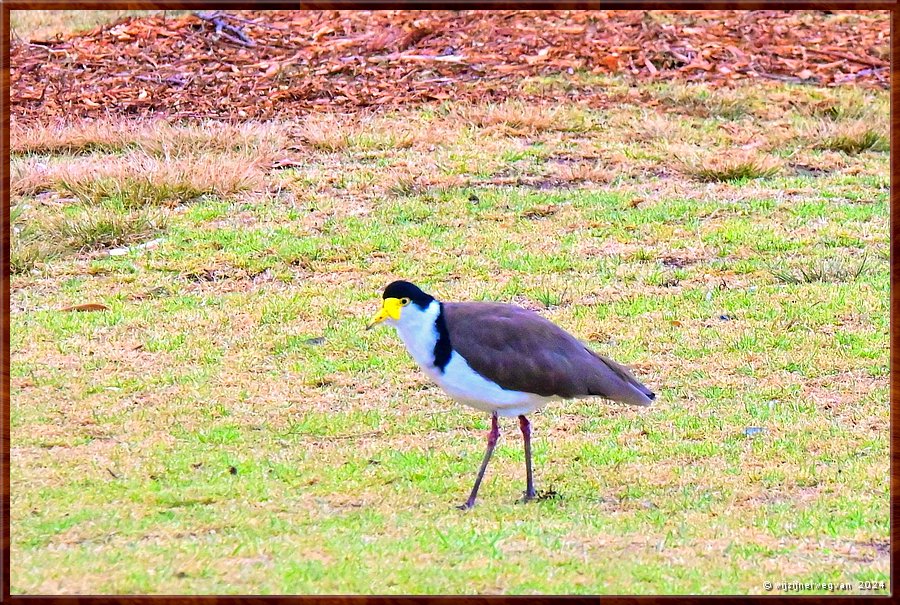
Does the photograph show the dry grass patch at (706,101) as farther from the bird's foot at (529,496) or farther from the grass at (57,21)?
the bird's foot at (529,496)

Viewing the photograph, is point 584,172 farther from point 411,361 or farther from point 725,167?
point 411,361

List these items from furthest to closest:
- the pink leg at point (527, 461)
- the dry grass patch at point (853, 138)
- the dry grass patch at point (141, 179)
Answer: the dry grass patch at point (853, 138), the dry grass patch at point (141, 179), the pink leg at point (527, 461)

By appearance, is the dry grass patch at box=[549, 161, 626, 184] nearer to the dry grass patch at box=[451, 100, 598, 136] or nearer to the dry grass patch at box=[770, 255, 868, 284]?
the dry grass patch at box=[451, 100, 598, 136]

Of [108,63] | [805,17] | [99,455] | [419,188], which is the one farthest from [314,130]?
[805,17]

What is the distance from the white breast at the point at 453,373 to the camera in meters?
6.19

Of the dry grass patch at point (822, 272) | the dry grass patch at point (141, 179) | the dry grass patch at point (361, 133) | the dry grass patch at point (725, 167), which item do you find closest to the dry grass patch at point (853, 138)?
the dry grass patch at point (725, 167)

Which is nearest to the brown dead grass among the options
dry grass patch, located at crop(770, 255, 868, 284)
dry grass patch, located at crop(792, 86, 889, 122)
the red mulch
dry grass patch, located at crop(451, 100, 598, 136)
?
dry grass patch, located at crop(792, 86, 889, 122)

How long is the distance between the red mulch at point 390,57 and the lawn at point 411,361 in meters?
0.70

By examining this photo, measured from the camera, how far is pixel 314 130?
12953mm

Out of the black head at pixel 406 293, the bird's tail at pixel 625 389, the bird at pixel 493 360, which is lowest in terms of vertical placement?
the bird's tail at pixel 625 389

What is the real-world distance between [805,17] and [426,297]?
1242cm

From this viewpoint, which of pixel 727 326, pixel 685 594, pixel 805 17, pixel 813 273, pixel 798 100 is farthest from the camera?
pixel 805 17

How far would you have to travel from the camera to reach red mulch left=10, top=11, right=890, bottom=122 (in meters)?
14.1

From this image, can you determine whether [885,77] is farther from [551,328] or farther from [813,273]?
[551,328]
